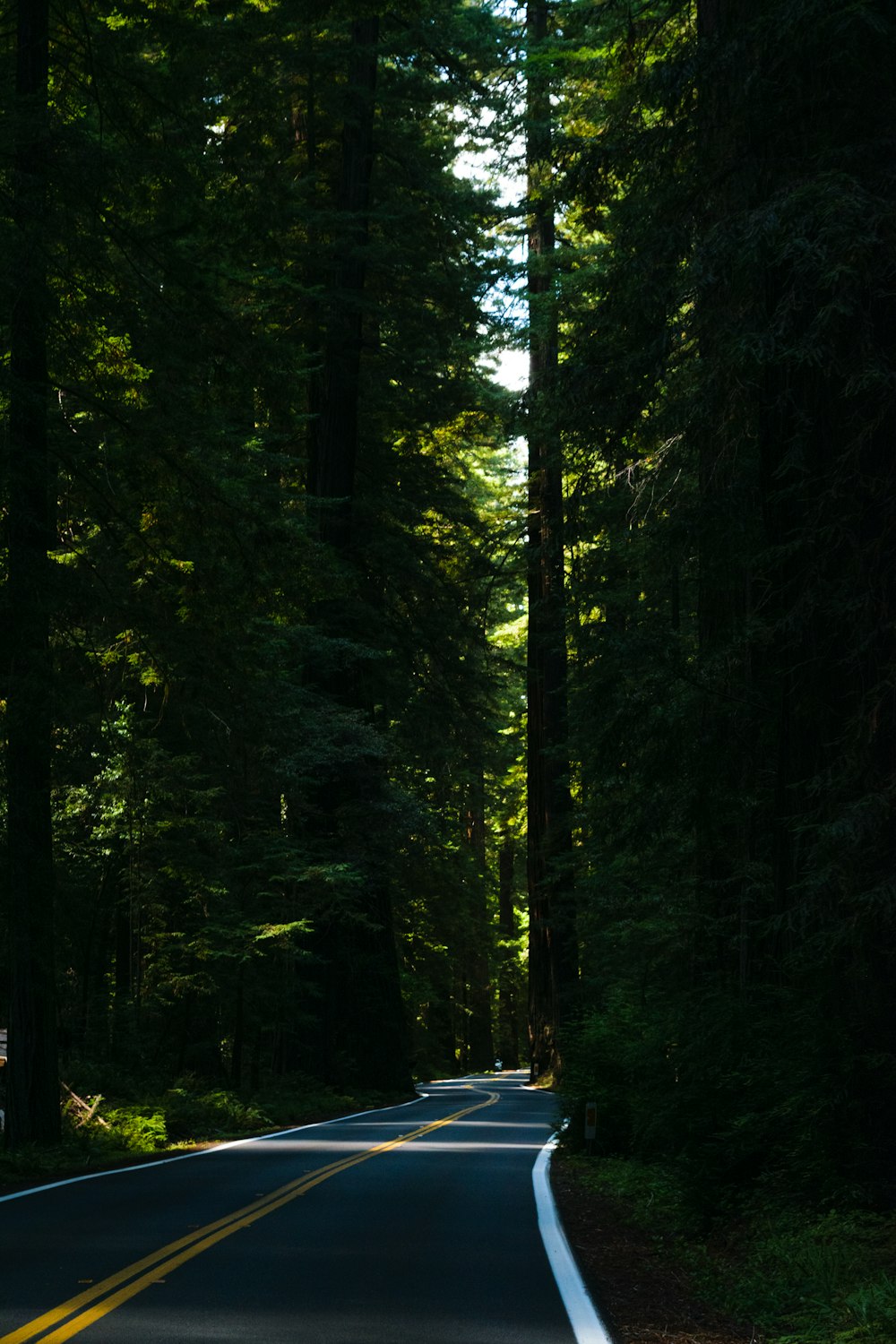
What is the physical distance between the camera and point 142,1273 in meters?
8.28

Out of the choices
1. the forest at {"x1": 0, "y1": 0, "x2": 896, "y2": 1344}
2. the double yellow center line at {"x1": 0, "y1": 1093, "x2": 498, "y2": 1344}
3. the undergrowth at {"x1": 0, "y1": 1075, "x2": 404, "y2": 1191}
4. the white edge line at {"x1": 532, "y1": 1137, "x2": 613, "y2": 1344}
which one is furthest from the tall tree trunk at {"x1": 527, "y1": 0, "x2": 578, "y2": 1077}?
the double yellow center line at {"x1": 0, "y1": 1093, "x2": 498, "y2": 1344}

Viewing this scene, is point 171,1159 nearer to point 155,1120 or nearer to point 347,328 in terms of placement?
point 155,1120

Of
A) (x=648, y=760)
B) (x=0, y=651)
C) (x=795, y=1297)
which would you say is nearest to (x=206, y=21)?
(x=0, y=651)

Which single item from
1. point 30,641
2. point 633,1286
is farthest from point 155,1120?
point 633,1286

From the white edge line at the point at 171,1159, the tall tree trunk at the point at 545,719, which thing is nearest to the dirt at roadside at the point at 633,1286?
the white edge line at the point at 171,1159

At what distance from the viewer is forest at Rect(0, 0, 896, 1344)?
9812mm

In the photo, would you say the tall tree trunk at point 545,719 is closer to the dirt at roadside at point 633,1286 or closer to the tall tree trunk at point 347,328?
the tall tree trunk at point 347,328

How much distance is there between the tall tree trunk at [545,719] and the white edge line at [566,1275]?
15549 millimetres

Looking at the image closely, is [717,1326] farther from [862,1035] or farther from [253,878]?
[253,878]

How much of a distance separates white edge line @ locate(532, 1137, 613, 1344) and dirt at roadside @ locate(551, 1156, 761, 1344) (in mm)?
60

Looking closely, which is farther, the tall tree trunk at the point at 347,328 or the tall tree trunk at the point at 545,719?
the tall tree trunk at the point at 545,719

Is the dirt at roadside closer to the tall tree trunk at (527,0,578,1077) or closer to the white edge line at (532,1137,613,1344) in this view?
the white edge line at (532,1137,613,1344)

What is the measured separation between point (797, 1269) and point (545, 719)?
25.5 m

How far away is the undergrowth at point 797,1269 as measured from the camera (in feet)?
22.8
